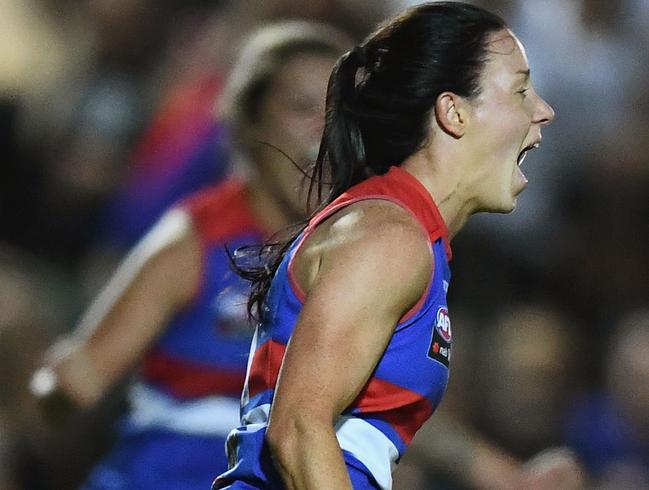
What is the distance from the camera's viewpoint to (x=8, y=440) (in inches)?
206

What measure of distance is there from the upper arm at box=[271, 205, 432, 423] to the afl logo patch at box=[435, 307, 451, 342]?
0.15 meters

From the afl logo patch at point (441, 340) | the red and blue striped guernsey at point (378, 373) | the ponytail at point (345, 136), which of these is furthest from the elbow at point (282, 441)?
the ponytail at point (345, 136)

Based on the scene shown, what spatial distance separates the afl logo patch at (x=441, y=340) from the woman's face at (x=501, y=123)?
27 centimetres

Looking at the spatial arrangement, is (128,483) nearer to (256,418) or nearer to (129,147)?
(256,418)

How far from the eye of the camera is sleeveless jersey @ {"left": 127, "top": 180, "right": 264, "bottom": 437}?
381cm

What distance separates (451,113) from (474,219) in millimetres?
3189

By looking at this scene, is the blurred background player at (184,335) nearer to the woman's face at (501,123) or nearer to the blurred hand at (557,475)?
the blurred hand at (557,475)

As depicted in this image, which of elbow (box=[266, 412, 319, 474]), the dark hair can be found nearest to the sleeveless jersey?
the dark hair

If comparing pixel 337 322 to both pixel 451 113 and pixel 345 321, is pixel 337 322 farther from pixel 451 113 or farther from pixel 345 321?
pixel 451 113

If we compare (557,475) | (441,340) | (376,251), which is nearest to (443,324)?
(441,340)

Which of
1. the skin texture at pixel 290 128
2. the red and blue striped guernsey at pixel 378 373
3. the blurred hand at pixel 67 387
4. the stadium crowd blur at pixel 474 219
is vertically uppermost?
the red and blue striped guernsey at pixel 378 373

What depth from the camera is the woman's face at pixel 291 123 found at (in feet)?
13.1

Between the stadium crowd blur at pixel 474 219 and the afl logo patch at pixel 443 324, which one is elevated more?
the afl logo patch at pixel 443 324

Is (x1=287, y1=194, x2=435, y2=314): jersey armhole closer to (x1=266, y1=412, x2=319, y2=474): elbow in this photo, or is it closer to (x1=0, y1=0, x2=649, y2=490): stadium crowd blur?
(x1=266, y1=412, x2=319, y2=474): elbow
